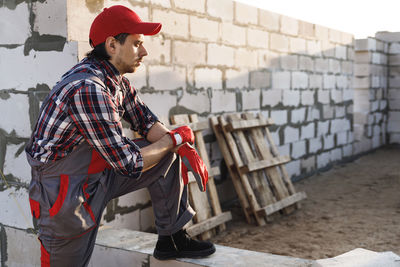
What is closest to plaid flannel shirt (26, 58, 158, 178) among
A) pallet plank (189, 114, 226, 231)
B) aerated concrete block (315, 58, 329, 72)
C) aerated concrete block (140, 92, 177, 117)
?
aerated concrete block (140, 92, 177, 117)

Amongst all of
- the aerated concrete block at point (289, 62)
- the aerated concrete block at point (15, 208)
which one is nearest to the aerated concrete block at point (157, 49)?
A: the aerated concrete block at point (15, 208)

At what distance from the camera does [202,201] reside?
4336 mm

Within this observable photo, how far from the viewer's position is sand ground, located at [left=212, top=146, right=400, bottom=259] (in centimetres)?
409

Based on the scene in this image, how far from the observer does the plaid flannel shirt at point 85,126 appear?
2074 mm

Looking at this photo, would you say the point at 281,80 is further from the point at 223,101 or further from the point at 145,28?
the point at 145,28

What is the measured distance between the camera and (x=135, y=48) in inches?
94.1

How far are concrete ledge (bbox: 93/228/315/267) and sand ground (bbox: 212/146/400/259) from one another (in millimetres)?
→ 1130

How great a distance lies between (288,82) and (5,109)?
12.8 feet

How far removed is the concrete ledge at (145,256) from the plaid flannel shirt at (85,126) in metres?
0.85

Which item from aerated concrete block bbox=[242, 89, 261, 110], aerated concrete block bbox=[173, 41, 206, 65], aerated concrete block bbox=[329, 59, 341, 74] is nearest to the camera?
aerated concrete block bbox=[173, 41, 206, 65]

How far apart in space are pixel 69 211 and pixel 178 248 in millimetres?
824

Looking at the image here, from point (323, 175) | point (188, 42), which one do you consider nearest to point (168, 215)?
point (188, 42)

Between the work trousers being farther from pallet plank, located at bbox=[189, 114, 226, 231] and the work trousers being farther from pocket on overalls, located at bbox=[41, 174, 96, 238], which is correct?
pallet plank, located at bbox=[189, 114, 226, 231]

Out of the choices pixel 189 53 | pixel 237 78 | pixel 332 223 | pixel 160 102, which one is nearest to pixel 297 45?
pixel 237 78
